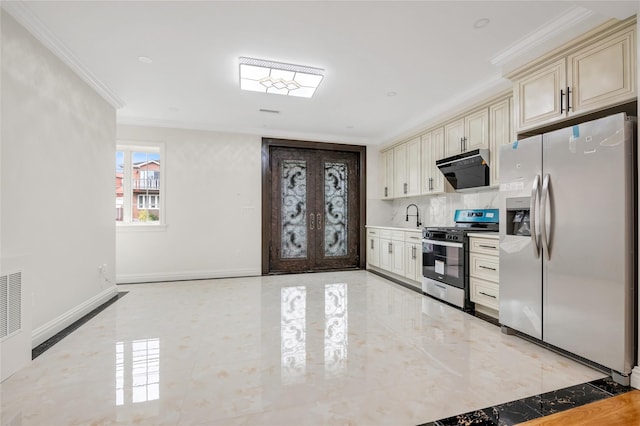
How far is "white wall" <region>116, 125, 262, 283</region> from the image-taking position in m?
4.86

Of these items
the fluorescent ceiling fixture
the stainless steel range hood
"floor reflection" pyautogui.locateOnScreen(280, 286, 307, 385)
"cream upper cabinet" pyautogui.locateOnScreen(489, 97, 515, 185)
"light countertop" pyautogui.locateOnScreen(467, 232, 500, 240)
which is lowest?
"floor reflection" pyautogui.locateOnScreen(280, 286, 307, 385)

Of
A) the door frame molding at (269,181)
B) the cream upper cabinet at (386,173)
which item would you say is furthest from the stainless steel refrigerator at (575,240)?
the door frame molding at (269,181)

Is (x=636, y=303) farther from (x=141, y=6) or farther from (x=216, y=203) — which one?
(x=216, y=203)

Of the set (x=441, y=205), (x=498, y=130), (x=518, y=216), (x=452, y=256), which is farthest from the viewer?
(x=441, y=205)

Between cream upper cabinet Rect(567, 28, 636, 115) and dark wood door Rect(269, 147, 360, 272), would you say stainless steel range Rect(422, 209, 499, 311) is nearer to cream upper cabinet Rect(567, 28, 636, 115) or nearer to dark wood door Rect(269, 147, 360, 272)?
cream upper cabinet Rect(567, 28, 636, 115)

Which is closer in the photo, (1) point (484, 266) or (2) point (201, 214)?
(1) point (484, 266)

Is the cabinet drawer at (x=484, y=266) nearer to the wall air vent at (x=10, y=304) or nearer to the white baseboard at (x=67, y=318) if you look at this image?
the wall air vent at (x=10, y=304)

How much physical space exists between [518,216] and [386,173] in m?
3.38

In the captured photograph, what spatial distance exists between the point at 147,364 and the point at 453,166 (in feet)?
13.0

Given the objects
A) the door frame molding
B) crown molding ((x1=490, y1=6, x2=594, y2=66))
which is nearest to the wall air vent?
the door frame molding

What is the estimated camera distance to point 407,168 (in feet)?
17.1

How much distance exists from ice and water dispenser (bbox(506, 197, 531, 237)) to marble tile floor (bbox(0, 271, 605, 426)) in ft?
3.17

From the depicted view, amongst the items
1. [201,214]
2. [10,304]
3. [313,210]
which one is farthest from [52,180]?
[313,210]

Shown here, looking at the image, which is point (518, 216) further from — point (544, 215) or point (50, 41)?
point (50, 41)
